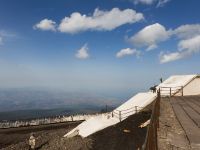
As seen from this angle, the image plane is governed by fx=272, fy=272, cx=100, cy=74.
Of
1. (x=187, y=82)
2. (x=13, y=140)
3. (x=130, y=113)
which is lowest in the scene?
(x=13, y=140)

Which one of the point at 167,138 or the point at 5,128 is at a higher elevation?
the point at 167,138

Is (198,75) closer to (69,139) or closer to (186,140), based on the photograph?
(69,139)

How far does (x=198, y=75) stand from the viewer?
31969 millimetres

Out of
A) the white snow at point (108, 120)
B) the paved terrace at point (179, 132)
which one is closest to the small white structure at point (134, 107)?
the white snow at point (108, 120)

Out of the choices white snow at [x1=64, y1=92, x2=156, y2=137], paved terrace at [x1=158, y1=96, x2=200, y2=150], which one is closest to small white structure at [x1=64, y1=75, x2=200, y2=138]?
white snow at [x1=64, y1=92, x2=156, y2=137]

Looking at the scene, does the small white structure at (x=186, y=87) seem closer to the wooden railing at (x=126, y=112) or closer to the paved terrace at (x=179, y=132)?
the wooden railing at (x=126, y=112)

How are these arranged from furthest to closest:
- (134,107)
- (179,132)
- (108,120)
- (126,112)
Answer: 1. (126,112)
2. (108,120)
3. (134,107)
4. (179,132)

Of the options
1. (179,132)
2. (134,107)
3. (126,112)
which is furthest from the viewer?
(126,112)

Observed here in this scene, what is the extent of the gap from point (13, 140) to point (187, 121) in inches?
1159

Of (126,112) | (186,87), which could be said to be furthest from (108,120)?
(186,87)

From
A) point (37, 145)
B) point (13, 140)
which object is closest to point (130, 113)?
point (37, 145)

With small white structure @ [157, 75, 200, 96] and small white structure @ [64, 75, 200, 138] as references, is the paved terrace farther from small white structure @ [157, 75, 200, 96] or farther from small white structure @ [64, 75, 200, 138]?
small white structure @ [157, 75, 200, 96]

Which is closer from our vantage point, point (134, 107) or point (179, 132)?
point (179, 132)

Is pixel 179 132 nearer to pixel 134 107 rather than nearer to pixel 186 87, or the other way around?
pixel 134 107
